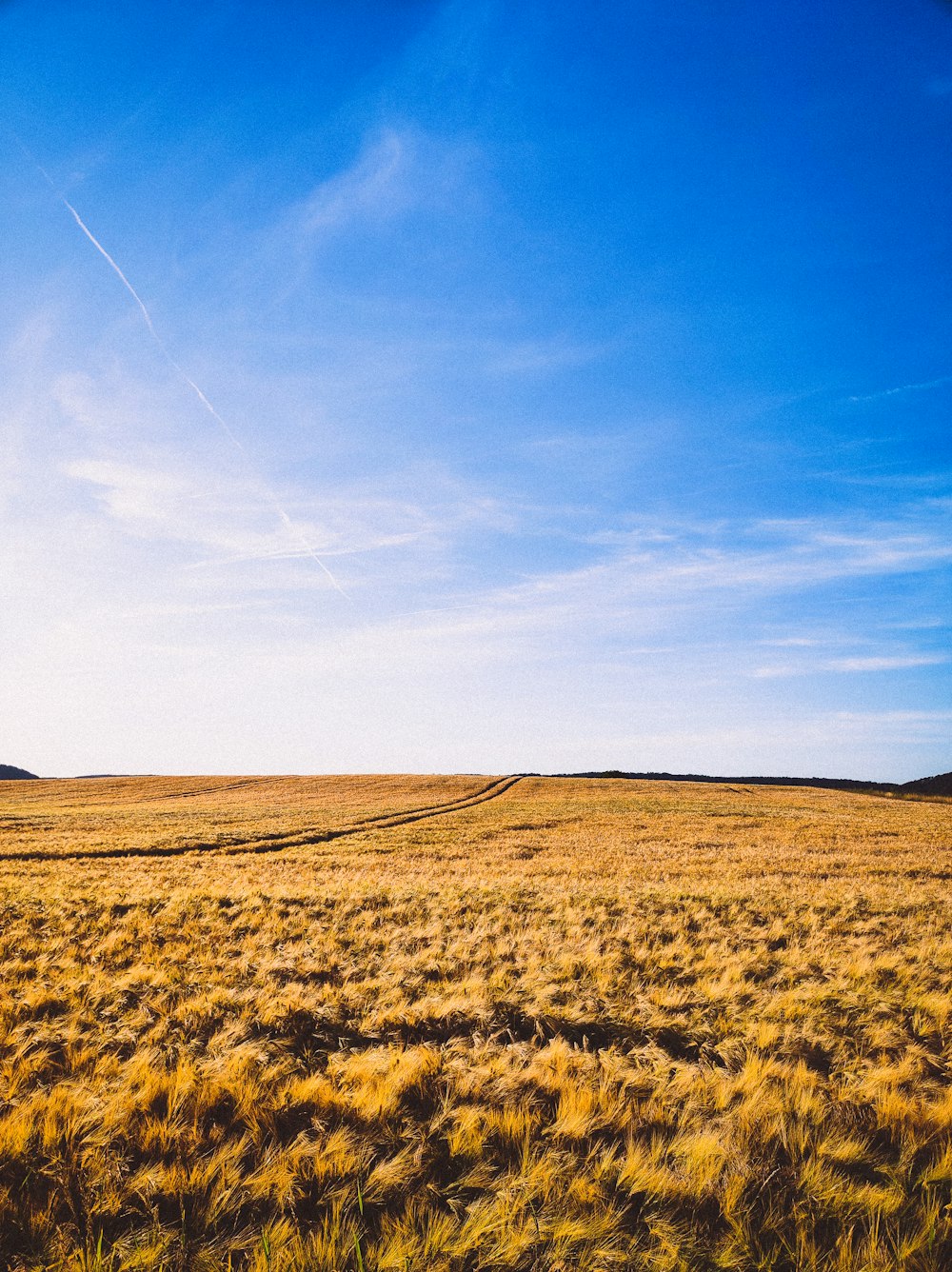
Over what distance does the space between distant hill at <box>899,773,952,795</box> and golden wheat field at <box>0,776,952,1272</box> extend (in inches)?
2650

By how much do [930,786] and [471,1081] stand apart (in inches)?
3450

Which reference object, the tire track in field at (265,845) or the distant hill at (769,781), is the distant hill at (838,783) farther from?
the tire track in field at (265,845)

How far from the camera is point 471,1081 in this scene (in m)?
4.28

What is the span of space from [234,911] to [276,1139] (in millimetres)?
7653

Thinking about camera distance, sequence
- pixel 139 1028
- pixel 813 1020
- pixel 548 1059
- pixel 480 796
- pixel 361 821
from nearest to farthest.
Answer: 1. pixel 548 1059
2. pixel 139 1028
3. pixel 813 1020
4. pixel 361 821
5. pixel 480 796

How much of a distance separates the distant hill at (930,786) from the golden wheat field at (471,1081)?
221ft

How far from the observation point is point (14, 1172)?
10.2ft

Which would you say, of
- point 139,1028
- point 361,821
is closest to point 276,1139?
point 139,1028

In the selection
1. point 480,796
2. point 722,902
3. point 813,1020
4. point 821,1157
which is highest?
point 821,1157

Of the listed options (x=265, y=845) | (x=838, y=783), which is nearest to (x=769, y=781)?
(x=838, y=783)

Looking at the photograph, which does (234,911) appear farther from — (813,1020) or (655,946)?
(813,1020)

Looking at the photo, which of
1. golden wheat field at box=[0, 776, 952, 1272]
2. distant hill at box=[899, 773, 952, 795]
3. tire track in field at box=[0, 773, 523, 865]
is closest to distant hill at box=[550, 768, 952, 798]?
distant hill at box=[899, 773, 952, 795]

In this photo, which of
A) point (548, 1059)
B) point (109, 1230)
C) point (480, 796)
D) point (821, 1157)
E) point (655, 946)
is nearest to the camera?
point (109, 1230)

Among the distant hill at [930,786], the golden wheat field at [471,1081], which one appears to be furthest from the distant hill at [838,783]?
the golden wheat field at [471,1081]
